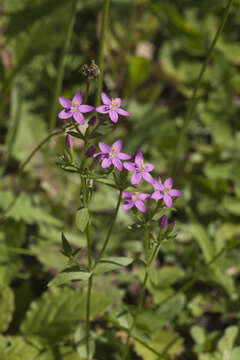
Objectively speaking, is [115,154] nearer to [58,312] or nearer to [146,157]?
[58,312]

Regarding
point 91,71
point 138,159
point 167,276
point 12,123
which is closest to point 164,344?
point 167,276

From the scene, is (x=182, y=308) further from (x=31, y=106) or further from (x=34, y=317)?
(x=31, y=106)

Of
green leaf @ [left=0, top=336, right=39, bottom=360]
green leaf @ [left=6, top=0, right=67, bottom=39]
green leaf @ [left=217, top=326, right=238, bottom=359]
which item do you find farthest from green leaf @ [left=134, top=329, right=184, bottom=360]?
green leaf @ [left=6, top=0, right=67, bottom=39]

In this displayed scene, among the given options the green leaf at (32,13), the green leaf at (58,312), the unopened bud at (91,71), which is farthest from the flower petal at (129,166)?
the green leaf at (32,13)

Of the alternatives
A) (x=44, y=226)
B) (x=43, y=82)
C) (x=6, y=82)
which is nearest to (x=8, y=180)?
(x=44, y=226)

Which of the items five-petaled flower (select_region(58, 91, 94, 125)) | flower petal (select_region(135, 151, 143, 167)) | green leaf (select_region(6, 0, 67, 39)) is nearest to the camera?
five-petaled flower (select_region(58, 91, 94, 125))

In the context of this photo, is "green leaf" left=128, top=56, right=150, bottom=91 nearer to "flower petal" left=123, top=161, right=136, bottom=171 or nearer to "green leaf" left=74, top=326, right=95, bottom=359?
"flower petal" left=123, top=161, right=136, bottom=171
